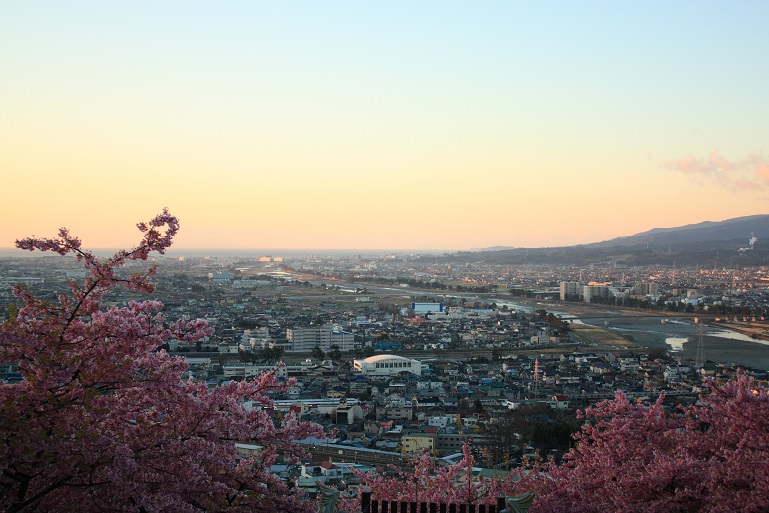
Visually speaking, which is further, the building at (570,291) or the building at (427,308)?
the building at (570,291)

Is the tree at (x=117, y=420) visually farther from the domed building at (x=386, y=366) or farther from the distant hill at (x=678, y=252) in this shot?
the distant hill at (x=678, y=252)

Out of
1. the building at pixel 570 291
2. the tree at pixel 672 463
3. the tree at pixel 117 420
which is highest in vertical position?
the tree at pixel 117 420

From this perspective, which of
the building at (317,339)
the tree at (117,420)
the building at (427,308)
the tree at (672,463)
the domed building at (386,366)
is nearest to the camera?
the tree at (117,420)

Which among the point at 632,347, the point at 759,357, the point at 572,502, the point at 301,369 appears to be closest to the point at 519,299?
the point at 632,347

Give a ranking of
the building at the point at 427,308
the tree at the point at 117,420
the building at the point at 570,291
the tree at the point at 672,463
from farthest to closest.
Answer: the building at the point at 570,291
the building at the point at 427,308
the tree at the point at 672,463
the tree at the point at 117,420

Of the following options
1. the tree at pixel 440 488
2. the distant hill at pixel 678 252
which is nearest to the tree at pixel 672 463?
the tree at pixel 440 488

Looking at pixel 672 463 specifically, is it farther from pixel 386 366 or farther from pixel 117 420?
pixel 386 366

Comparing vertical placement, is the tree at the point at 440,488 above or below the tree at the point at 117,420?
below
